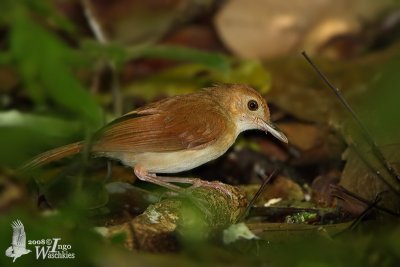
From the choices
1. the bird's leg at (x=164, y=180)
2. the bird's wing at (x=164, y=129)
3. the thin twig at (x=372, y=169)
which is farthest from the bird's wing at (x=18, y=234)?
the thin twig at (x=372, y=169)

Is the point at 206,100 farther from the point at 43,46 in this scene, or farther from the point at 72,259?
the point at 72,259

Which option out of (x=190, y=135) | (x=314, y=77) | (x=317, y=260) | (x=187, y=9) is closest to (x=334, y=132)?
(x=314, y=77)

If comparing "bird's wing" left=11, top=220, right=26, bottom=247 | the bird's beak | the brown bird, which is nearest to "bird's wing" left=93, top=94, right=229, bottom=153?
the brown bird

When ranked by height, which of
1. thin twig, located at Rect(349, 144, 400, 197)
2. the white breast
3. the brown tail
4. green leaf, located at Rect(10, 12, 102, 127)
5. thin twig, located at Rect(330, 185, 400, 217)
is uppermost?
green leaf, located at Rect(10, 12, 102, 127)

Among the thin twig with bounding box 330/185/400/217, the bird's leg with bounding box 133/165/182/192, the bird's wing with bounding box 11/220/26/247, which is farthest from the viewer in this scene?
the bird's leg with bounding box 133/165/182/192

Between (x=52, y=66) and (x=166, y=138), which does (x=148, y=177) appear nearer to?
(x=166, y=138)

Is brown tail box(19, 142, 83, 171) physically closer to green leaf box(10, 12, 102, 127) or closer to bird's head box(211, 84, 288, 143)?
green leaf box(10, 12, 102, 127)

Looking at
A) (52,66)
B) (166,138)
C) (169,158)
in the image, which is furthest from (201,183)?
(52,66)

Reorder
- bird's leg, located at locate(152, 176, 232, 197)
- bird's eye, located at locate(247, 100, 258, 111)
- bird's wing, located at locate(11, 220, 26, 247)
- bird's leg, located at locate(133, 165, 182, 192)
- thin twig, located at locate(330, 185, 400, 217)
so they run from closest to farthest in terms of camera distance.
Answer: bird's wing, located at locate(11, 220, 26, 247), thin twig, located at locate(330, 185, 400, 217), bird's leg, located at locate(152, 176, 232, 197), bird's leg, located at locate(133, 165, 182, 192), bird's eye, located at locate(247, 100, 258, 111)

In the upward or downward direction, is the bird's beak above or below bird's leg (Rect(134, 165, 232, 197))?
above

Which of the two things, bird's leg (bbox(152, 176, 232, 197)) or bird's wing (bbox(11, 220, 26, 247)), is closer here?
bird's wing (bbox(11, 220, 26, 247))
